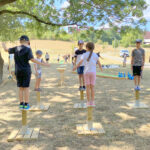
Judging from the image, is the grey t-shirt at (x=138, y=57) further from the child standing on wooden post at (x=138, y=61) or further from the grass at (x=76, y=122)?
the grass at (x=76, y=122)

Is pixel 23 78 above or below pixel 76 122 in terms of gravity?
above

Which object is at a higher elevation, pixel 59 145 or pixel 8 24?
pixel 8 24

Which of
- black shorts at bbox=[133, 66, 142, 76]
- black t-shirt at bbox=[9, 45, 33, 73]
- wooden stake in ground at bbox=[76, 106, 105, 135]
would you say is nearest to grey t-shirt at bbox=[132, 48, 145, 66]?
black shorts at bbox=[133, 66, 142, 76]

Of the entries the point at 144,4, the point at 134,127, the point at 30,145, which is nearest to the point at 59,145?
the point at 30,145

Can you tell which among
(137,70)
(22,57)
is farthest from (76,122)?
(137,70)

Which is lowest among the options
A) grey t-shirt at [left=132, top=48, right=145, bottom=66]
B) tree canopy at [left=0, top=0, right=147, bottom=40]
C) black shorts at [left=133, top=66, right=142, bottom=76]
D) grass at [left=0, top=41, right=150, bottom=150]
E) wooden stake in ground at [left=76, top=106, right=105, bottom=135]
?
grass at [left=0, top=41, right=150, bottom=150]

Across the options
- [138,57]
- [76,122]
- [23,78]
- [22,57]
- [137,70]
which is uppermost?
[22,57]

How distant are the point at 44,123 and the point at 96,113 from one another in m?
1.72

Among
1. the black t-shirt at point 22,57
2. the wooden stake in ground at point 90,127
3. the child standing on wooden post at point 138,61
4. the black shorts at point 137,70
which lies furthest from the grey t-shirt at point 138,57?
the black t-shirt at point 22,57

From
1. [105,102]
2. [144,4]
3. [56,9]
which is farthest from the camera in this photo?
[56,9]

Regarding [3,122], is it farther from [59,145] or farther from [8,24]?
[8,24]

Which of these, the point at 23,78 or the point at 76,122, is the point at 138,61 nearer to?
the point at 76,122

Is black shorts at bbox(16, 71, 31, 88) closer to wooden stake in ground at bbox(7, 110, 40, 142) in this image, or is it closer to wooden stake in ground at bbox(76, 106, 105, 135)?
wooden stake in ground at bbox(7, 110, 40, 142)

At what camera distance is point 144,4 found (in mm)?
8445
